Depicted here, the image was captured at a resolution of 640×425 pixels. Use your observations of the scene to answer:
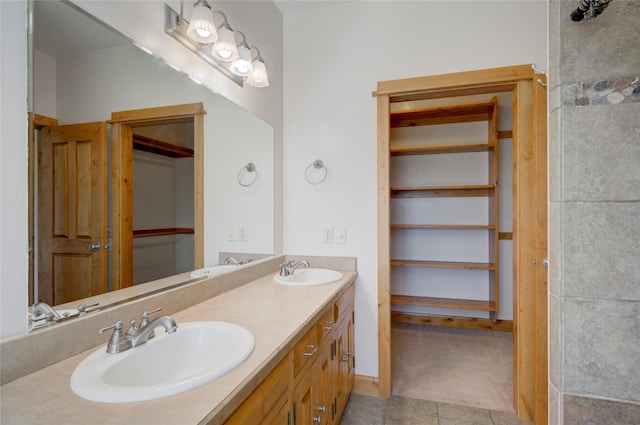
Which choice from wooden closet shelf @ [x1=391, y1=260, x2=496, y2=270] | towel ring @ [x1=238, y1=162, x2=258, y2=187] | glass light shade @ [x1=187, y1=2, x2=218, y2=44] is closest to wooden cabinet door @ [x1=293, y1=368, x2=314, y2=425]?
towel ring @ [x1=238, y1=162, x2=258, y2=187]

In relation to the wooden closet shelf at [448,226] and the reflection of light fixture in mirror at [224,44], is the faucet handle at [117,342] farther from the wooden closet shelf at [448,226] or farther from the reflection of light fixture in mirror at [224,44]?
the wooden closet shelf at [448,226]

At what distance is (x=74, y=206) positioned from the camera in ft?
3.31

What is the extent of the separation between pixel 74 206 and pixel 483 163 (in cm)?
345

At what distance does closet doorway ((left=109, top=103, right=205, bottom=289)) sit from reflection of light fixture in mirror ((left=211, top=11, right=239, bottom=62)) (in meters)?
0.30

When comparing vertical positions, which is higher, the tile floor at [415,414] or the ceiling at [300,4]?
the ceiling at [300,4]

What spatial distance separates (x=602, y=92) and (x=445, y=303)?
2570 mm

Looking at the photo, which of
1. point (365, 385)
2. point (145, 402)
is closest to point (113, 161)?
point (145, 402)

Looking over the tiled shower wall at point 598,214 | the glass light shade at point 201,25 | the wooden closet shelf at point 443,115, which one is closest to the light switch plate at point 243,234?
the glass light shade at point 201,25

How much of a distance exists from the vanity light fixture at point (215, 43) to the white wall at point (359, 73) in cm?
53

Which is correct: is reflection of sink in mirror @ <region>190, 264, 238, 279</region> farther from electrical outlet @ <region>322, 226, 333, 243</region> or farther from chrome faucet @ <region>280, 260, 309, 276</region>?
electrical outlet @ <region>322, 226, 333, 243</region>

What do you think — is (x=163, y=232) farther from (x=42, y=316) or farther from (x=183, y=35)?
(x=183, y=35)

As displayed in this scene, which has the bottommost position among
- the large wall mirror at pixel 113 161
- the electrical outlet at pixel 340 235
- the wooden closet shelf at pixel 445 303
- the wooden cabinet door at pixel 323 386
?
the wooden closet shelf at pixel 445 303

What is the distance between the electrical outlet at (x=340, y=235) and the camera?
7.31ft

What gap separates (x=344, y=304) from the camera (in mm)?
1876
